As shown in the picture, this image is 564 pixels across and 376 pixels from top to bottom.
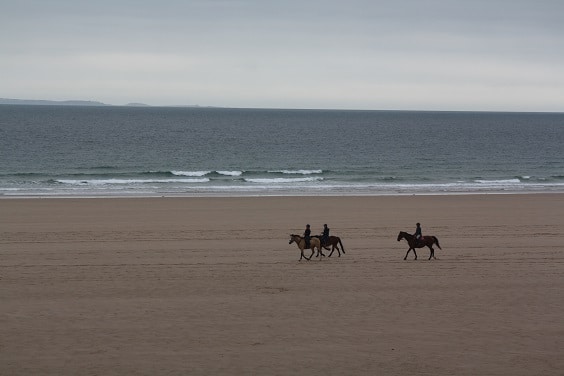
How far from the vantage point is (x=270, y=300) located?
1528 centimetres

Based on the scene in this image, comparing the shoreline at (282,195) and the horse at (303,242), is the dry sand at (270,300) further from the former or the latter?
the shoreline at (282,195)

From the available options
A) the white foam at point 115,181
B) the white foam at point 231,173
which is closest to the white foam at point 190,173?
the white foam at point 231,173

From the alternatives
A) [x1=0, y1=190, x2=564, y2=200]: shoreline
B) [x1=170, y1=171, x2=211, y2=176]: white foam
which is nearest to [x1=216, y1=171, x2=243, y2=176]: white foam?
[x1=170, y1=171, x2=211, y2=176]: white foam

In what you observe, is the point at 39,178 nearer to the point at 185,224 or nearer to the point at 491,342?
the point at 185,224

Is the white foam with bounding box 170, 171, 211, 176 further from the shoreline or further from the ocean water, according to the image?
the shoreline

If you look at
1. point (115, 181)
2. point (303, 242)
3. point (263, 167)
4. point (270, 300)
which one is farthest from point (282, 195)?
point (270, 300)

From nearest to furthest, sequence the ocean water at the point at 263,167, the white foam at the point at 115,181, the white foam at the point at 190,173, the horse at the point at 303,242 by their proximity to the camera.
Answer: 1. the horse at the point at 303,242
2. the ocean water at the point at 263,167
3. the white foam at the point at 115,181
4. the white foam at the point at 190,173

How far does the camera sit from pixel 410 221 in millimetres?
27797

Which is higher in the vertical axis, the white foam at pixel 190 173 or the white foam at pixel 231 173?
the white foam at pixel 231 173

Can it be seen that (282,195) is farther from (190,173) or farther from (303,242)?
(303,242)

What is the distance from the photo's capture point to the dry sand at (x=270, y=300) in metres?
11.9

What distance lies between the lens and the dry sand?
11922 millimetres

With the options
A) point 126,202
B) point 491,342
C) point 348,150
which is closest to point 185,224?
point 126,202

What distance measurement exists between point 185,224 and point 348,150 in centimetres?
5031
